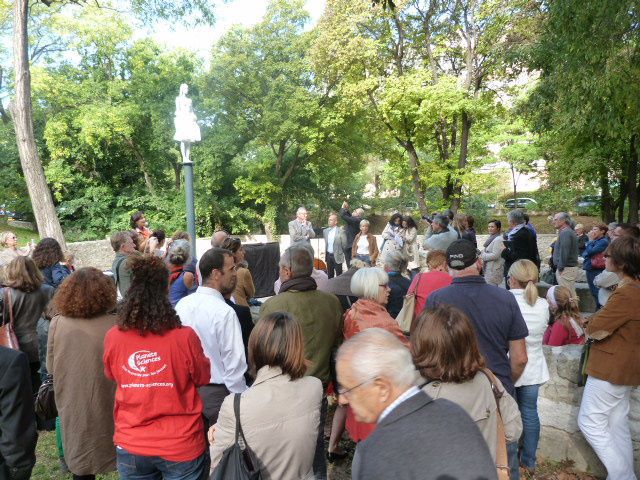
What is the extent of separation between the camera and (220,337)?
2.93m

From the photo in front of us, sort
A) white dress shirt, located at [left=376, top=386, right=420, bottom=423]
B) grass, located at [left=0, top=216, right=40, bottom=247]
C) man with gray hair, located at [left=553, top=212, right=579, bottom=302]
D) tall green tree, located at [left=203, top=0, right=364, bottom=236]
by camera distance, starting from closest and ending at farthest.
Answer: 1. white dress shirt, located at [left=376, top=386, right=420, bottom=423]
2. man with gray hair, located at [left=553, top=212, right=579, bottom=302]
3. grass, located at [left=0, top=216, right=40, bottom=247]
4. tall green tree, located at [left=203, top=0, right=364, bottom=236]

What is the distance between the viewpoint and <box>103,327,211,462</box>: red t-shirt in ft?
7.94

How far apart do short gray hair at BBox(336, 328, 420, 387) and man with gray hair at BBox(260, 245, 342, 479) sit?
1.68 m

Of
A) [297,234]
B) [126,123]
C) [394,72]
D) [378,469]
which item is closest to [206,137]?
[126,123]

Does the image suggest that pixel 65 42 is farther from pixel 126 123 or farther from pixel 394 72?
pixel 394 72

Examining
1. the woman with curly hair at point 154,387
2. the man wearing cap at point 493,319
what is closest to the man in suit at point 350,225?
the man wearing cap at point 493,319

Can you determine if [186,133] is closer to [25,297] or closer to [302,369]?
[25,297]

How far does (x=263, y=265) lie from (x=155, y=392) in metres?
7.10

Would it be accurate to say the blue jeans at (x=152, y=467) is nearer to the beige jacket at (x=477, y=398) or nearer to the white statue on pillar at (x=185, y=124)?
the beige jacket at (x=477, y=398)

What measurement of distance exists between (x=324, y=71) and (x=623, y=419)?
20.3 m

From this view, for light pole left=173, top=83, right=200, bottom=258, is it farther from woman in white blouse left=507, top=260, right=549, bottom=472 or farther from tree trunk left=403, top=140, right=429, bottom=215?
tree trunk left=403, top=140, right=429, bottom=215

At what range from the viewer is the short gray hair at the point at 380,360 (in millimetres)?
1571

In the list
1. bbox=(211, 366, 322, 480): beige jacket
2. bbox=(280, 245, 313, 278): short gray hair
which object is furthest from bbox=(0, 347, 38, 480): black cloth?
bbox=(280, 245, 313, 278): short gray hair

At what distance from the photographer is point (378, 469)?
143 centimetres
